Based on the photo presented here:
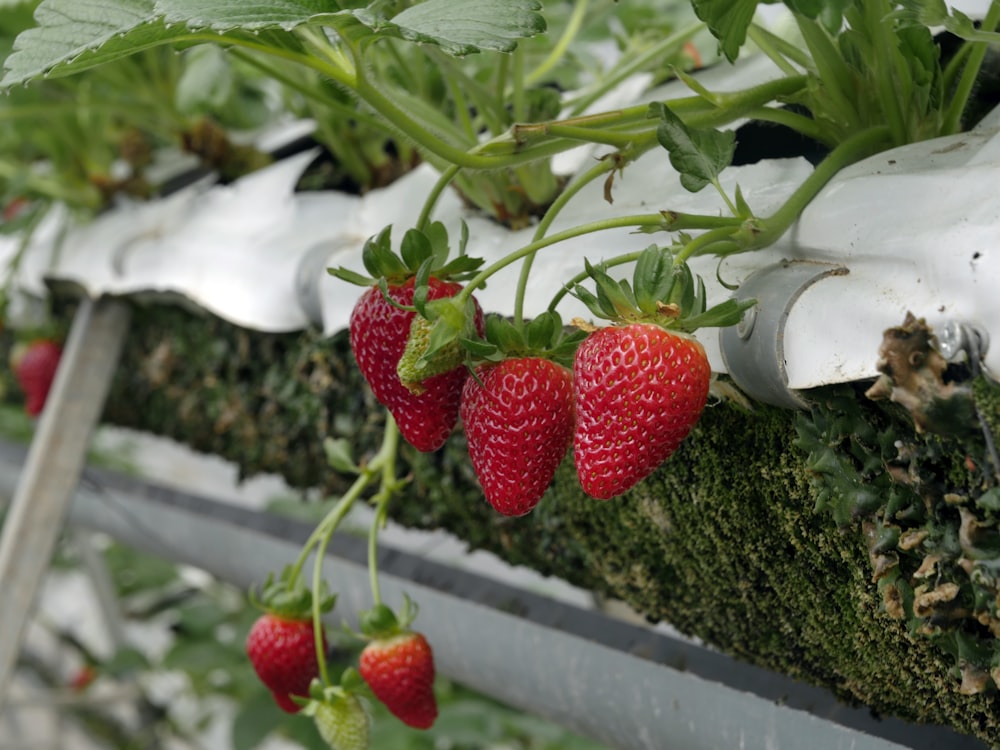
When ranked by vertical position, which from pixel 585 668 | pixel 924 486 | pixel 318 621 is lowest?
pixel 585 668

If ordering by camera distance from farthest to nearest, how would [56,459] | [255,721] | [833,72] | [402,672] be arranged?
[255,721] → [56,459] → [402,672] → [833,72]

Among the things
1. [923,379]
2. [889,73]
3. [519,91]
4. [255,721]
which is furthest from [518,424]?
[255,721]

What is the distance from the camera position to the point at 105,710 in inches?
127

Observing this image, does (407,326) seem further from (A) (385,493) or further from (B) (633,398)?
(A) (385,493)

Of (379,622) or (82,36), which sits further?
(379,622)

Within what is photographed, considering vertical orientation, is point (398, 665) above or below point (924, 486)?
below

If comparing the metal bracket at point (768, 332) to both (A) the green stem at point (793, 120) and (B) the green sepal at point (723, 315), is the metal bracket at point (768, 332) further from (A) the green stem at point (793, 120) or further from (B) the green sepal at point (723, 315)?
(A) the green stem at point (793, 120)

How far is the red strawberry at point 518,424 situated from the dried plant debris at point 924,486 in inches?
5.3

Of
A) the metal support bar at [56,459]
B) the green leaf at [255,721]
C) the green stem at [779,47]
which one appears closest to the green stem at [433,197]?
the green stem at [779,47]

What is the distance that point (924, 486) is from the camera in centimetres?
55

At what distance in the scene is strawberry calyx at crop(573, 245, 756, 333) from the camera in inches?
22.2

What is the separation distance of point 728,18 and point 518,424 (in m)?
0.25

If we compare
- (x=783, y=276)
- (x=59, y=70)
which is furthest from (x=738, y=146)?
(x=59, y=70)

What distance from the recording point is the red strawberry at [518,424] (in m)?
0.60
